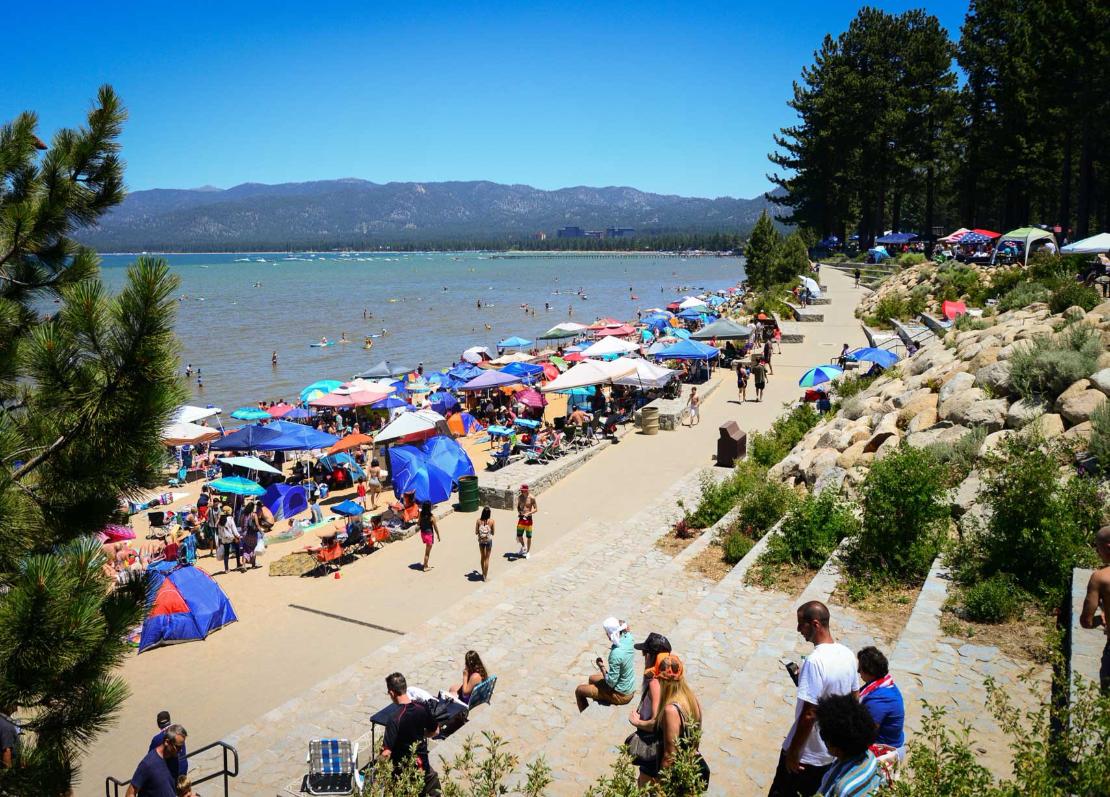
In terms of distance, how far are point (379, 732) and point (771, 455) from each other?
951 centimetres

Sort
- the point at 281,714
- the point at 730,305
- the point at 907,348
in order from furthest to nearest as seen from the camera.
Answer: the point at 730,305 < the point at 907,348 < the point at 281,714

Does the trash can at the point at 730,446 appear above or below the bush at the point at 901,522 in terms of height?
below

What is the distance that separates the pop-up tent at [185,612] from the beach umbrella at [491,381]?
489 inches

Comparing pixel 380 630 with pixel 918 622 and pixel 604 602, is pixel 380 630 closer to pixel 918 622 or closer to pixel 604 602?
pixel 604 602

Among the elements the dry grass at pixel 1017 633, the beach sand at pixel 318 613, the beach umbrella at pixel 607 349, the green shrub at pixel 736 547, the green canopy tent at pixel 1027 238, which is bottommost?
the beach sand at pixel 318 613

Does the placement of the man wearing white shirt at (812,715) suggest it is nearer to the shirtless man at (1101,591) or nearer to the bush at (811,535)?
the shirtless man at (1101,591)

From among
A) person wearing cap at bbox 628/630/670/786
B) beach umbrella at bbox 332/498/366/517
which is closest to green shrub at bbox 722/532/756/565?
person wearing cap at bbox 628/630/670/786

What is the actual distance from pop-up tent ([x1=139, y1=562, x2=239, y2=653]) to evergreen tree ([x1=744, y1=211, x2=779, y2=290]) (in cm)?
4428

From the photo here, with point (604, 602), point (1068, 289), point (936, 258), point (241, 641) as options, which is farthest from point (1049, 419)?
point (936, 258)

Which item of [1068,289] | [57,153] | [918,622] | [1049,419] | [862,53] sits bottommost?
[918,622]

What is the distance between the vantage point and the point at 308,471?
1784 cm

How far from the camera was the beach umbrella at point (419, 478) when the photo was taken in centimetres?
1356

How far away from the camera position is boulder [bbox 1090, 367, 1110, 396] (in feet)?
30.0

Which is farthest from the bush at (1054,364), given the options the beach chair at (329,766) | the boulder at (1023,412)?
the beach chair at (329,766)
